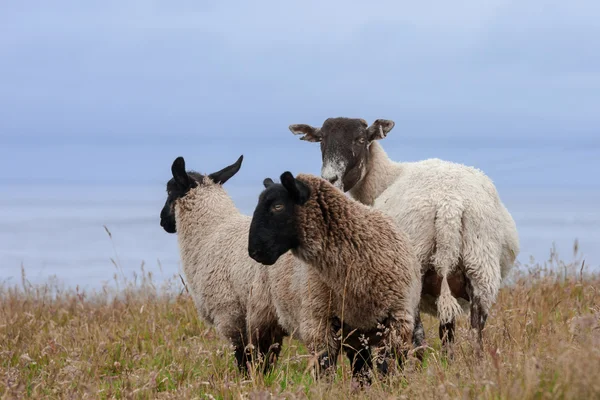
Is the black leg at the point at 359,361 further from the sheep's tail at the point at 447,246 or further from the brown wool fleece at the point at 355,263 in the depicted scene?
the sheep's tail at the point at 447,246

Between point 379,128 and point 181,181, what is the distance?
7.95 ft

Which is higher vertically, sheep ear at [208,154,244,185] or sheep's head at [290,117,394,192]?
sheep's head at [290,117,394,192]

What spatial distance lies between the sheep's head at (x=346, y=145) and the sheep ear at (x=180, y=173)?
5.02 ft

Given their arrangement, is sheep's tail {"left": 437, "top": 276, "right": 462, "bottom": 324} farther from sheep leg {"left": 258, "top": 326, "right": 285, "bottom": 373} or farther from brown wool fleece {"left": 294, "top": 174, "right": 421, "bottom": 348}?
sheep leg {"left": 258, "top": 326, "right": 285, "bottom": 373}

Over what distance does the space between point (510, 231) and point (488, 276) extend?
93 cm

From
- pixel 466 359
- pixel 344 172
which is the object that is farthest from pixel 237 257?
pixel 466 359

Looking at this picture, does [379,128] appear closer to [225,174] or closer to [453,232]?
[225,174]

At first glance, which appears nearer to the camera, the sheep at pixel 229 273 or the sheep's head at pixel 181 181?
the sheep at pixel 229 273

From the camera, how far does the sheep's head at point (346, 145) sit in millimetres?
8562

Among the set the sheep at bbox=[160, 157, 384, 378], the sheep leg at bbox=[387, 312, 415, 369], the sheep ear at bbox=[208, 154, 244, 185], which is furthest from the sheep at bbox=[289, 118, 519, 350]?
the sheep at bbox=[160, 157, 384, 378]

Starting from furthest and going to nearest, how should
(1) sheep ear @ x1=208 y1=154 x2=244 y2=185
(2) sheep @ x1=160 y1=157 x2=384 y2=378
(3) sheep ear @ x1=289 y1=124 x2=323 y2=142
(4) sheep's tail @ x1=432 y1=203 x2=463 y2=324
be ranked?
1. (3) sheep ear @ x1=289 y1=124 x2=323 y2=142
2. (1) sheep ear @ x1=208 y1=154 x2=244 y2=185
3. (4) sheep's tail @ x1=432 y1=203 x2=463 y2=324
4. (2) sheep @ x1=160 y1=157 x2=384 y2=378

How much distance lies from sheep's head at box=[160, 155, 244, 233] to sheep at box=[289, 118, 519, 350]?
1114mm

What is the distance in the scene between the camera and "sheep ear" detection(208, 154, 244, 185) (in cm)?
842

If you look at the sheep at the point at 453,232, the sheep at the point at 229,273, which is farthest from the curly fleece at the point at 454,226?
the sheep at the point at 229,273
